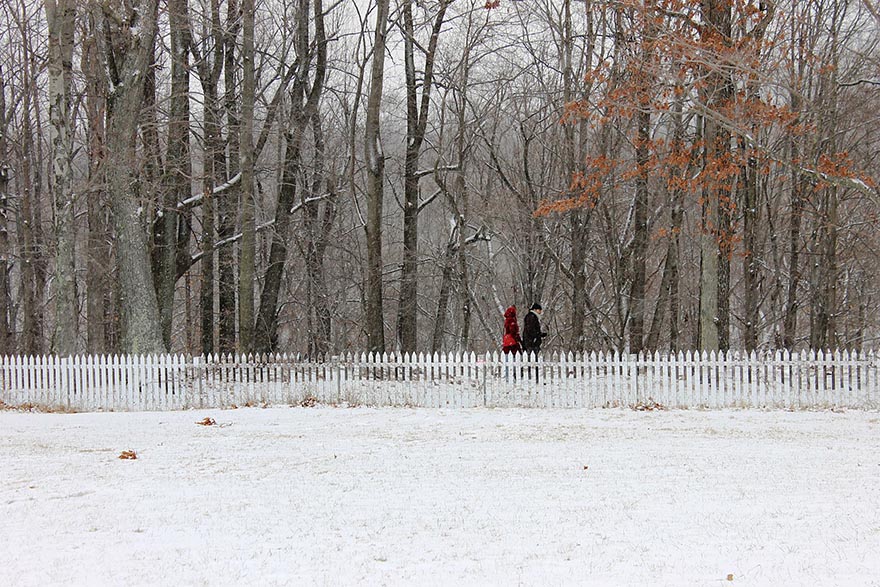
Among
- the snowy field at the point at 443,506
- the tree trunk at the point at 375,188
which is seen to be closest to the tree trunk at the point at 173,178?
the tree trunk at the point at 375,188

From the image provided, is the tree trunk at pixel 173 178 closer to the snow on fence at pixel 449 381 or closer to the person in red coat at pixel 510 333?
the snow on fence at pixel 449 381

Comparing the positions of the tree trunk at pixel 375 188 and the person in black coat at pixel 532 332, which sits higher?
the tree trunk at pixel 375 188

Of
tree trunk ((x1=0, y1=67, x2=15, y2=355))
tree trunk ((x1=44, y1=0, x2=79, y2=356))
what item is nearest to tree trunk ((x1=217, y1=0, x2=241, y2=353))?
tree trunk ((x1=44, y1=0, x2=79, y2=356))

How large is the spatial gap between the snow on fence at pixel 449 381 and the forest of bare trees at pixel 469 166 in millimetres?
1998

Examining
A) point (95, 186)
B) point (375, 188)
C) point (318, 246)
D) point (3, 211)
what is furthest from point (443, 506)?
point (3, 211)

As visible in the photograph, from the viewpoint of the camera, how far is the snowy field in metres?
5.50

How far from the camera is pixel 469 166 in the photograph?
98.9 feet

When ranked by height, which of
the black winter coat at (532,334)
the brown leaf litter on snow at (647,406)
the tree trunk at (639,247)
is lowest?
the brown leaf litter on snow at (647,406)

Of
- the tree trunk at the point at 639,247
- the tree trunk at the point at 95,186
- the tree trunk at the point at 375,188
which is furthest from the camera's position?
the tree trunk at the point at 639,247

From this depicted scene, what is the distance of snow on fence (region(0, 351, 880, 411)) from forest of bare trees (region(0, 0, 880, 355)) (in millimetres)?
1998

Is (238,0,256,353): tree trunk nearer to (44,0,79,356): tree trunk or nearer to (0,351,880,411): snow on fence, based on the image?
(0,351,880,411): snow on fence

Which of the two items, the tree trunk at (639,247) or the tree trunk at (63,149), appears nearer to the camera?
the tree trunk at (63,149)

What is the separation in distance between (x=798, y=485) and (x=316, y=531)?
15.7 ft

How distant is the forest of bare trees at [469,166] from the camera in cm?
1758
